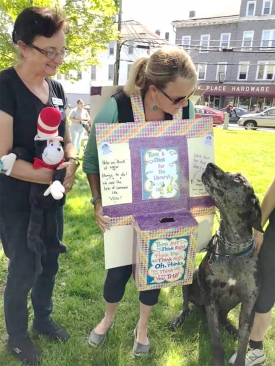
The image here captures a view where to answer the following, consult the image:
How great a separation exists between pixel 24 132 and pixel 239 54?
33.9m

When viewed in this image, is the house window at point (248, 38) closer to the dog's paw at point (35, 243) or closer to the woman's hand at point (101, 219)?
the woman's hand at point (101, 219)

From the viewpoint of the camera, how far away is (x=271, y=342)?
245cm

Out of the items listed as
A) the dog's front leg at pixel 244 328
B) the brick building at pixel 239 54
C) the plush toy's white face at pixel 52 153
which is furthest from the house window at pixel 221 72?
the plush toy's white face at pixel 52 153

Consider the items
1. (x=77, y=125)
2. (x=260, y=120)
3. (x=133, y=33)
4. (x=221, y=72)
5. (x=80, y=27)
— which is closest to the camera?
(x=80, y=27)

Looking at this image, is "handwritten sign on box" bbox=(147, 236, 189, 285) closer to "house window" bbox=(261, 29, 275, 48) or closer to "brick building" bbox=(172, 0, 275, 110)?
"brick building" bbox=(172, 0, 275, 110)

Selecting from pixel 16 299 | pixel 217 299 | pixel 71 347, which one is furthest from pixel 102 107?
pixel 71 347

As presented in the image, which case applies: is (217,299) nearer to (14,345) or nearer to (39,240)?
(39,240)

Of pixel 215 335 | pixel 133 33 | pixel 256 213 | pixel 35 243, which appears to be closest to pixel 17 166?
pixel 35 243

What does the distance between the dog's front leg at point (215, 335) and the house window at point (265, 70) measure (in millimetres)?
33032

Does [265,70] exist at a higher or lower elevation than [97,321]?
higher

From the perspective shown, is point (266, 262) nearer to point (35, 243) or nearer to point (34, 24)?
point (35, 243)

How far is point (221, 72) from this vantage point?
32562 millimetres

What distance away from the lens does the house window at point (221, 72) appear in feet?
106

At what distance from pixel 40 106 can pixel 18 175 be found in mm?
408
